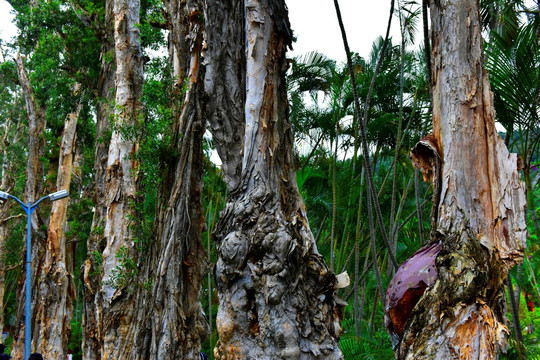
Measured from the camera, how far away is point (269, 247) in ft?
12.3

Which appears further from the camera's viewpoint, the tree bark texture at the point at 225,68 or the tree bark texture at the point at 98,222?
the tree bark texture at the point at 98,222

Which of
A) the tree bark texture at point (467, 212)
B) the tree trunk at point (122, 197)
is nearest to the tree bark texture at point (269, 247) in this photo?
the tree bark texture at point (467, 212)

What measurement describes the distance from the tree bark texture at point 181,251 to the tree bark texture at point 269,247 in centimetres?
262

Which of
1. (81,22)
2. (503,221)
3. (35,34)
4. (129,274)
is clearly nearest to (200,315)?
(129,274)

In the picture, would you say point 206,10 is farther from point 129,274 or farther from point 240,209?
point 129,274

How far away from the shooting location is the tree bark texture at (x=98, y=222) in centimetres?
954

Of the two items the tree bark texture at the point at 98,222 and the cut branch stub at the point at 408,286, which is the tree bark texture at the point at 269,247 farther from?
the tree bark texture at the point at 98,222

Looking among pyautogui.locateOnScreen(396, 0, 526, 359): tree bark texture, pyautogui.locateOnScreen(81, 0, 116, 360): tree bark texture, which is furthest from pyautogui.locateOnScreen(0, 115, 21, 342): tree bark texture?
pyautogui.locateOnScreen(396, 0, 526, 359): tree bark texture

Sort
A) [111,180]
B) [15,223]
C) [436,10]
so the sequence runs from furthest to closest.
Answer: [15,223]
[111,180]
[436,10]

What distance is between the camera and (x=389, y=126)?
461 inches

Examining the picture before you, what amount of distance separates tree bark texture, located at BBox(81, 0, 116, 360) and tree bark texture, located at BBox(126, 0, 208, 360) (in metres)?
1.95

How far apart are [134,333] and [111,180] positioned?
2953mm

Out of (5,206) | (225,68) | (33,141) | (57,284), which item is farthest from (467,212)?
(5,206)

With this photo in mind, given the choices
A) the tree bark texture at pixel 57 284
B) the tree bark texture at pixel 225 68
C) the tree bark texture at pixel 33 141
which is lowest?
the tree bark texture at pixel 57 284
